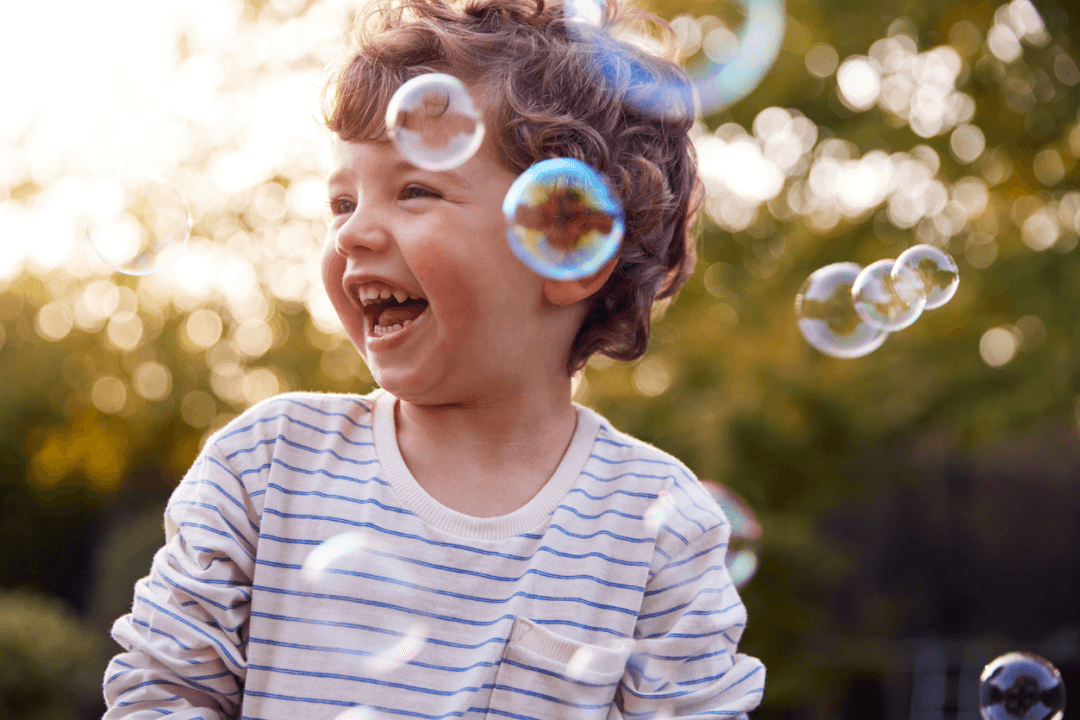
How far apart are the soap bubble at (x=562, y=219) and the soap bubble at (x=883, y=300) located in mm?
1218

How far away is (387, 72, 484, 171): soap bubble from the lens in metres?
1.54

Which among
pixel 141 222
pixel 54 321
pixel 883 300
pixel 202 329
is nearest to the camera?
pixel 141 222

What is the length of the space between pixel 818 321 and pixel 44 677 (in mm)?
4902

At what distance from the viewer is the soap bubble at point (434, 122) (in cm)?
154

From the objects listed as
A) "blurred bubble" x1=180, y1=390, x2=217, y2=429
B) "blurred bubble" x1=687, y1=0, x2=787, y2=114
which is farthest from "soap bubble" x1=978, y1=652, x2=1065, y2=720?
"blurred bubble" x1=180, y1=390, x2=217, y2=429

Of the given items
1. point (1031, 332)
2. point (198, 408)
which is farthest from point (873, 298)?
Answer: point (198, 408)

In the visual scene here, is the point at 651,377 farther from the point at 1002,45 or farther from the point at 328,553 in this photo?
the point at 328,553

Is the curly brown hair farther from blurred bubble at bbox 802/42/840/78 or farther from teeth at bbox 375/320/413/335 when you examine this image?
blurred bubble at bbox 802/42/840/78

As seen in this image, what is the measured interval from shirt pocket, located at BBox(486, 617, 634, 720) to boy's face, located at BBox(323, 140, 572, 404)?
42cm

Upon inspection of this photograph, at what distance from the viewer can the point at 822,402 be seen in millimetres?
5941

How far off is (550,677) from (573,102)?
102 centimetres

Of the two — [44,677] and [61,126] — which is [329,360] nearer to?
[61,126]

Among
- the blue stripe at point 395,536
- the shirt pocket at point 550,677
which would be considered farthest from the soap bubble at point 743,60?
the shirt pocket at point 550,677

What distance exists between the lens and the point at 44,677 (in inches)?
216
